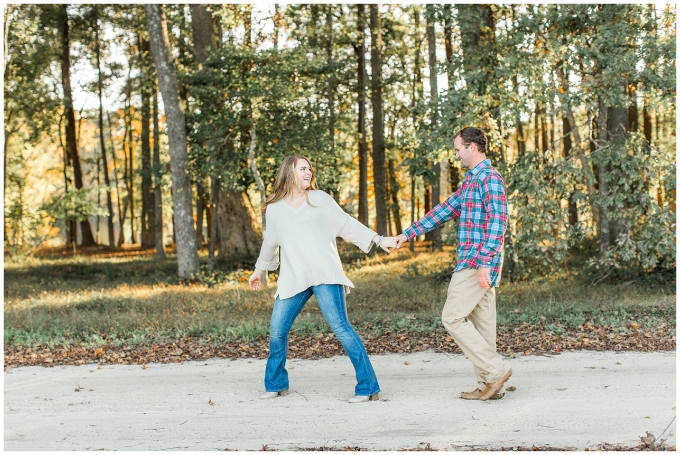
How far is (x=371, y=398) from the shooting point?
5.96m

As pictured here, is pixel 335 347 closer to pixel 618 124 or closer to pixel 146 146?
pixel 618 124

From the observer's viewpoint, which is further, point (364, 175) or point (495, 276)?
point (364, 175)

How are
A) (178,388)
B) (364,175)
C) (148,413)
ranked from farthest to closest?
(364,175) → (178,388) → (148,413)

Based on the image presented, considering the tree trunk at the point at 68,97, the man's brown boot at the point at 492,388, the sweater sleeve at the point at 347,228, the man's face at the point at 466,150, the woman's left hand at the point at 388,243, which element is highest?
the tree trunk at the point at 68,97

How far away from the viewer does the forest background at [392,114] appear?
1242cm

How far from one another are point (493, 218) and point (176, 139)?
47.7ft

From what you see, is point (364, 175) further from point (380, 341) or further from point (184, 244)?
point (380, 341)

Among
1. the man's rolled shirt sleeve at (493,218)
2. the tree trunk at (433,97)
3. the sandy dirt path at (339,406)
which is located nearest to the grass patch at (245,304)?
the sandy dirt path at (339,406)

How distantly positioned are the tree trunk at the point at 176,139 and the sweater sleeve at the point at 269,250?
1327 cm

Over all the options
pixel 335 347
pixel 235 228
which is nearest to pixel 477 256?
pixel 335 347

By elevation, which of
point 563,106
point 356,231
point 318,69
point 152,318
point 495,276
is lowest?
point 152,318

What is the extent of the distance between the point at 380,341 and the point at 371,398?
2.60m

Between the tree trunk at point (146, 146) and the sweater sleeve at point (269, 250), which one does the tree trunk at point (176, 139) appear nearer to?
the tree trunk at point (146, 146)

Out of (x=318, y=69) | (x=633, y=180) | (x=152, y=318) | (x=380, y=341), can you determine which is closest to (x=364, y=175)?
(x=318, y=69)
